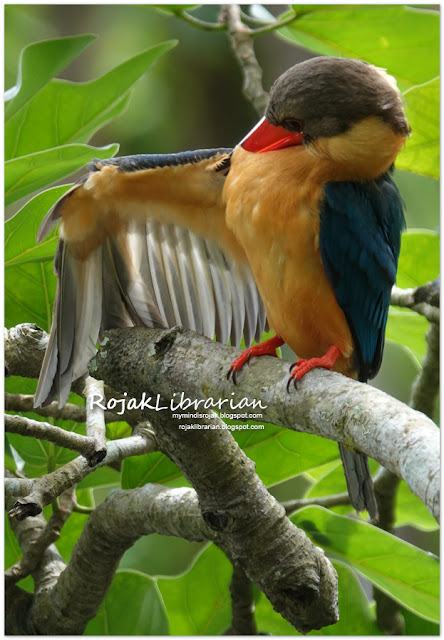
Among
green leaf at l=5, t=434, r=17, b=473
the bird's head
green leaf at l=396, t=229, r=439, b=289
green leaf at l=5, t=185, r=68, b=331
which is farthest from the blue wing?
green leaf at l=5, t=434, r=17, b=473

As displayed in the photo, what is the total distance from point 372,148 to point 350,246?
20 centimetres

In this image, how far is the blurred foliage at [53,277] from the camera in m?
1.73

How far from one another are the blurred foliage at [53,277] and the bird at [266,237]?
0.10 metres

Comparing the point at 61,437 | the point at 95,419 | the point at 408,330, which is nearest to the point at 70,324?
the point at 95,419

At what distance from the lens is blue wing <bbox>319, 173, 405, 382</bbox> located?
1561mm

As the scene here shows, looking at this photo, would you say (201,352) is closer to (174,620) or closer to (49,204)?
(49,204)

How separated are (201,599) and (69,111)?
4.02 ft

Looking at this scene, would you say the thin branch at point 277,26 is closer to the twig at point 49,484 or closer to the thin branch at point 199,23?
the thin branch at point 199,23

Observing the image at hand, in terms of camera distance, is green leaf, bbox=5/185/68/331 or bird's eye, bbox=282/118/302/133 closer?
bird's eye, bbox=282/118/302/133

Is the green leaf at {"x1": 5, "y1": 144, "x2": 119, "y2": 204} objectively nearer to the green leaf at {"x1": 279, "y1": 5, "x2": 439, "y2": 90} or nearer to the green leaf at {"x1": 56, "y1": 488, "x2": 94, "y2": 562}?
the green leaf at {"x1": 279, "y1": 5, "x2": 439, "y2": 90}

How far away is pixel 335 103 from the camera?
1.47 metres

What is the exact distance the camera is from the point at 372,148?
4.93 ft

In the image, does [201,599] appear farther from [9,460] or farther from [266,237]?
[266,237]

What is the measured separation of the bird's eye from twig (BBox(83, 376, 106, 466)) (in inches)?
25.7
